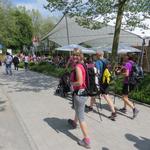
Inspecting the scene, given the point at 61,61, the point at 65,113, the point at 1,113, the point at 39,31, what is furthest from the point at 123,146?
the point at 39,31

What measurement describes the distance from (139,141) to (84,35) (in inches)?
1163

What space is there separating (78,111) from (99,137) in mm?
889

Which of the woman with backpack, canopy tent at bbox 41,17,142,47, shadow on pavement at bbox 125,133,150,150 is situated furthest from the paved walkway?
canopy tent at bbox 41,17,142,47

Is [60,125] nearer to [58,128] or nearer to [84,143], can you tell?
[58,128]

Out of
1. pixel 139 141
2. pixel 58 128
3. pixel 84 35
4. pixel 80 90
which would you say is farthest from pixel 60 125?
pixel 84 35

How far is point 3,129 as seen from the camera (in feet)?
28.9

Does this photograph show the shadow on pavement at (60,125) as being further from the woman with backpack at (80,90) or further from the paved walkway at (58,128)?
the woman with backpack at (80,90)

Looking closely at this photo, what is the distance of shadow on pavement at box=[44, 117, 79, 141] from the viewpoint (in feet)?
27.0

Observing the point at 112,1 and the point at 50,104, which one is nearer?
the point at 50,104

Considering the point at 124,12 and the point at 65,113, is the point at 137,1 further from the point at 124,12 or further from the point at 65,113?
the point at 65,113

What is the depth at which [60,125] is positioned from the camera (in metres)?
9.11

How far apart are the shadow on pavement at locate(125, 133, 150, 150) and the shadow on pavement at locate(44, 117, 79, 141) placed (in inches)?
44.0

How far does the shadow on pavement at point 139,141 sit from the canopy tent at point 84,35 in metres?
24.7

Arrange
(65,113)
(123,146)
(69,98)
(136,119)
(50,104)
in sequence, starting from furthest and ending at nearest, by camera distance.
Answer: (69,98) < (50,104) < (65,113) < (136,119) < (123,146)
